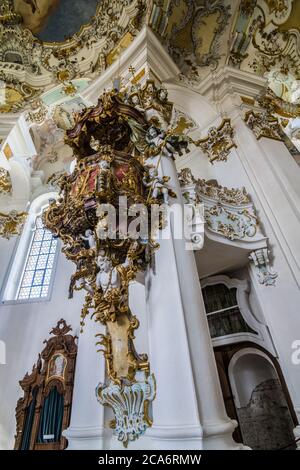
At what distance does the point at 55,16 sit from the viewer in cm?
810

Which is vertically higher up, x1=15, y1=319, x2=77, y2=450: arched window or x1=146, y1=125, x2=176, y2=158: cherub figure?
x1=146, y1=125, x2=176, y2=158: cherub figure

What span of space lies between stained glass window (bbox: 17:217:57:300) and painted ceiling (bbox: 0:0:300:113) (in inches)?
167

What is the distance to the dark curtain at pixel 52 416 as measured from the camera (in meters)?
4.84

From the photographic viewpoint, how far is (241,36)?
7.71 metres

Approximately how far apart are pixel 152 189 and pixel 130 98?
2238mm

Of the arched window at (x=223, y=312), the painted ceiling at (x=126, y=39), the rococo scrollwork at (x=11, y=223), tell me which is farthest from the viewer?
the rococo scrollwork at (x=11, y=223)

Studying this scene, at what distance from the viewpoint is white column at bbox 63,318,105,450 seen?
3.27m

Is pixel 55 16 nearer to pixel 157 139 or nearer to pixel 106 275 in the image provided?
pixel 157 139

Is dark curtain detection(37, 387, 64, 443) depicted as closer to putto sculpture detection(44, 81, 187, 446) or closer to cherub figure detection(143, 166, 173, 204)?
putto sculpture detection(44, 81, 187, 446)

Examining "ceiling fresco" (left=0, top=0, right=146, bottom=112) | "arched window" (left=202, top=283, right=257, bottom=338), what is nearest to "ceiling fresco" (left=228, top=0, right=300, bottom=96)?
"ceiling fresco" (left=0, top=0, right=146, bottom=112)

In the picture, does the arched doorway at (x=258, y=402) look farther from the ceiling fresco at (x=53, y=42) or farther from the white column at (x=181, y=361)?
the ceiling fresco at (x=53, y=42)

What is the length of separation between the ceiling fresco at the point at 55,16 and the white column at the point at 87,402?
30.4 ft

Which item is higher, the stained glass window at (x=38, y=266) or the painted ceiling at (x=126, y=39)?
the painted ceiling at (x=126, y=39)

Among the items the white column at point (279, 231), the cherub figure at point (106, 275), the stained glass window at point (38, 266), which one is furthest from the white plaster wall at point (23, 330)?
the white column at point (279, 231)
